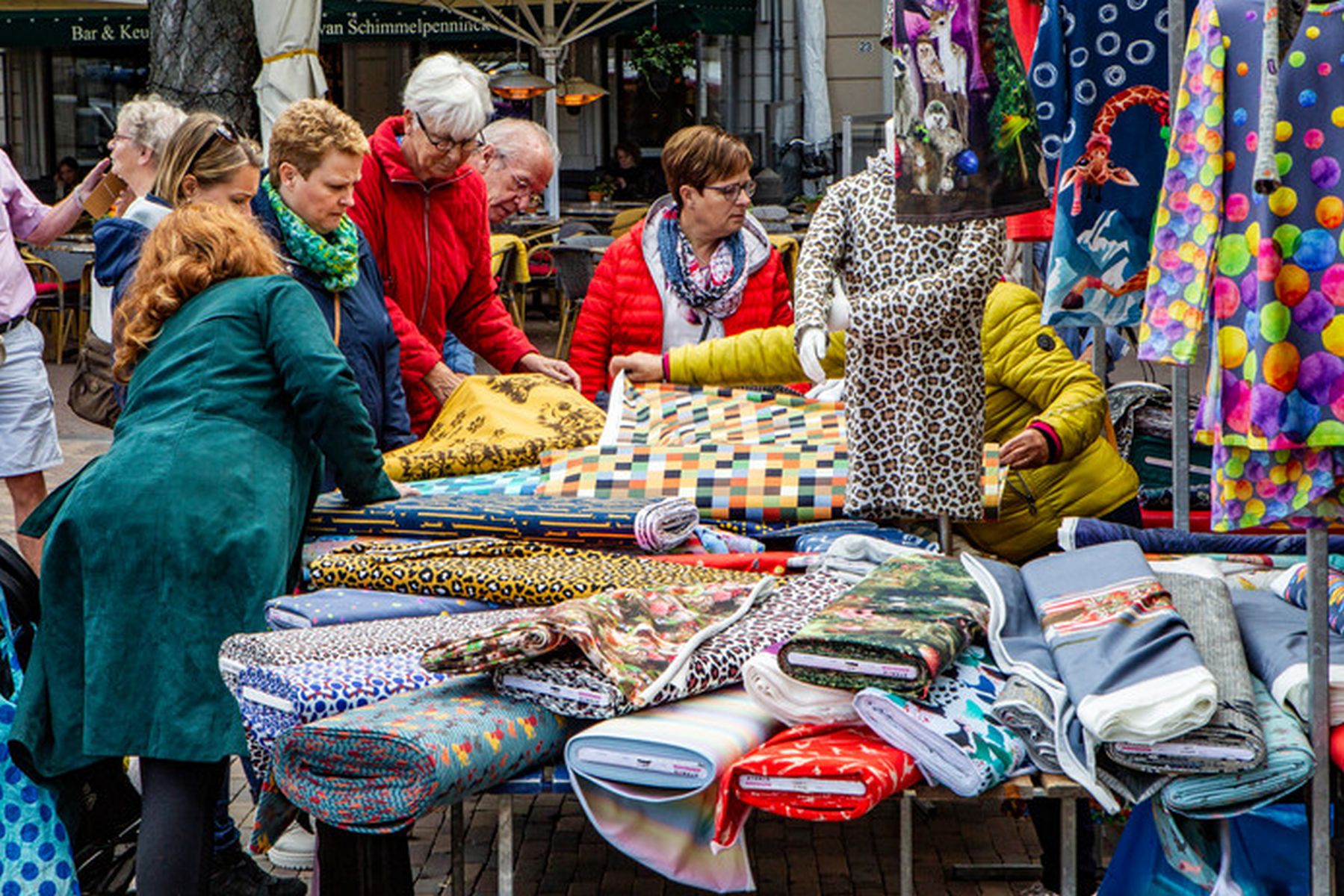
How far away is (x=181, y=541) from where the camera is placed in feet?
10.9

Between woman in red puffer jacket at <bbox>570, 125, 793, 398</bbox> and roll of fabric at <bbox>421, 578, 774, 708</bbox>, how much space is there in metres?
2.12

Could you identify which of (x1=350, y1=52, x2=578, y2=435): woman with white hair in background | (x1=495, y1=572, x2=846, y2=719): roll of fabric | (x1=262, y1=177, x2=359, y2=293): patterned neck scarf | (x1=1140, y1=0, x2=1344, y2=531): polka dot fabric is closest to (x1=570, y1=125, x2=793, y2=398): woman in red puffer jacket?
(x1=350, y1=52, x2=578, y2=435): woman with white hair in background

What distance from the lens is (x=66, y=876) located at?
337 cm

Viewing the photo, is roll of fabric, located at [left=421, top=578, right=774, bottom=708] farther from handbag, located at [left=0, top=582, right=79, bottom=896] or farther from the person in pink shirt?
the person in pink shirt

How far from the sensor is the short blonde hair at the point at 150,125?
16.2ft

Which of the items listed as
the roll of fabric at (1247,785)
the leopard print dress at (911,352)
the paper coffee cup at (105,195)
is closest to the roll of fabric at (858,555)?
the leopard print dress at (911,352)

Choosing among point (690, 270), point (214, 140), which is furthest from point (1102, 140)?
point (214, 140)

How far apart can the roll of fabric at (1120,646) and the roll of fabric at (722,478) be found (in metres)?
0.90

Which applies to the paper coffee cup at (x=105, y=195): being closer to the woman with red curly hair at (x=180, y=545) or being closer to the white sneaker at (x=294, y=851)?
the woman with red curly hair at (x=180, y=545)

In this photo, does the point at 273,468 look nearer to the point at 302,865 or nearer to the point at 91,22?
the point at 302,865

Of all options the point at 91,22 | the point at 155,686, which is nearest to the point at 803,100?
the point at 91,22

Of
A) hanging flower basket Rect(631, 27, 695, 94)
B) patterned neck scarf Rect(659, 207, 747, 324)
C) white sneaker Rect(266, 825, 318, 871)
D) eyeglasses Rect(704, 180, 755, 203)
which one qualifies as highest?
hanging flower basket Rect(631, 27, 695, 94)

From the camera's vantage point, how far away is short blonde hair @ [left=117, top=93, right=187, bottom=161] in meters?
4.95

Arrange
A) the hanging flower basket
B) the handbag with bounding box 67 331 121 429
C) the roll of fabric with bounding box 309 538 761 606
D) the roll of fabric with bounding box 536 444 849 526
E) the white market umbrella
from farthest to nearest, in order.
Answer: the hanging flower basket → the white market umbrella → the handbag with bounding box 67 331 121 429 → the roll of fabric with bounding box 536 444 849 526 → the roll of fabric with bounding box 309 538 761 606
